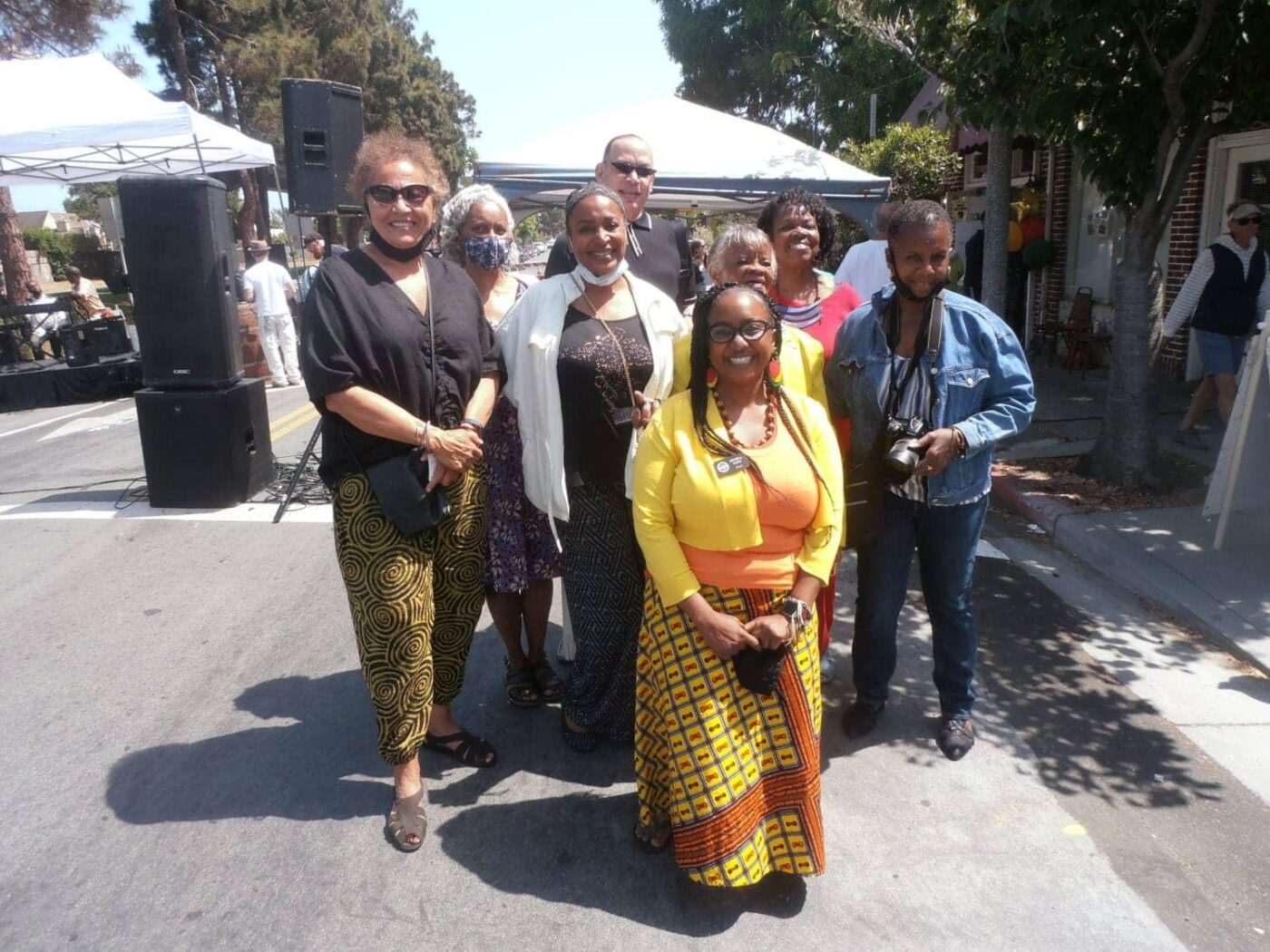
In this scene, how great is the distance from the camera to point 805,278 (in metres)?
3.51

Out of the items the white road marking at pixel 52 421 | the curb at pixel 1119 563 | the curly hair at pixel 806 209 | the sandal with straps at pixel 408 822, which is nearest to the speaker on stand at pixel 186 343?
the sandal with straps at pixel 408 822

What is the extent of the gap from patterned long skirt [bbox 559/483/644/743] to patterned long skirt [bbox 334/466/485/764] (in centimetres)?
37

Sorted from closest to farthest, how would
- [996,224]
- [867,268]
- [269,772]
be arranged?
[269,772]
[867,268]
[996,224]

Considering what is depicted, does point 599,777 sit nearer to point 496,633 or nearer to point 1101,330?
point 496,633

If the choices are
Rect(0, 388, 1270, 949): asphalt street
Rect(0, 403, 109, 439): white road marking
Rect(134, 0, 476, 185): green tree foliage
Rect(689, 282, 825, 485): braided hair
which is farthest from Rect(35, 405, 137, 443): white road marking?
Rect(134, 0, 476, 185): green tree foliage

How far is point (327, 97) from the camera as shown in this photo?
7176 millimetres

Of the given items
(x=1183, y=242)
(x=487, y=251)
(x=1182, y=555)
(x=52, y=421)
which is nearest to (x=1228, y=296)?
(x=1182, y=555)

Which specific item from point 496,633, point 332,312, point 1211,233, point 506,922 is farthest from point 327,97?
point 1211,233

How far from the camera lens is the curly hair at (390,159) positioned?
2891 millimetres

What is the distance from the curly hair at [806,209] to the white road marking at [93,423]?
874 cm

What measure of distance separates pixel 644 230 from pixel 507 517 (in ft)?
4.23

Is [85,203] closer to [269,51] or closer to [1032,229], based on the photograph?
[269,51]

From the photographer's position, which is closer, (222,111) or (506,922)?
(506,922)

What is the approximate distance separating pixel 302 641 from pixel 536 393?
2.16 meters
